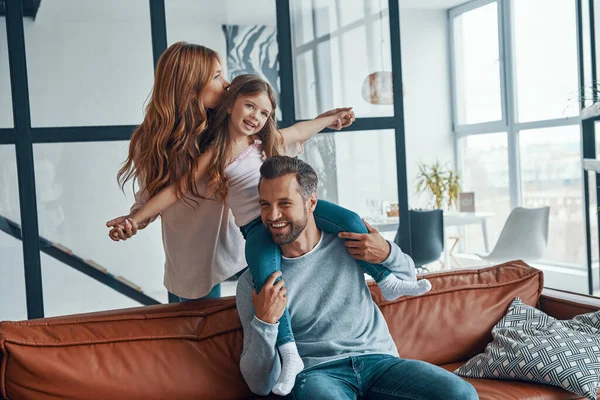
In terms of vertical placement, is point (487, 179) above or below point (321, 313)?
above

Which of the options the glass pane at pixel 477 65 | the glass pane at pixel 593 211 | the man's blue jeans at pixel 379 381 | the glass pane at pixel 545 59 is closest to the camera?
the man's blue jeans at pixel 379 381

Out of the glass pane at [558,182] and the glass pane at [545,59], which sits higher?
the glass pane at [545,59]

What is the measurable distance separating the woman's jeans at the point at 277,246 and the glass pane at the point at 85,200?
4.56ft

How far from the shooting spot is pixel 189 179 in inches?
98.7

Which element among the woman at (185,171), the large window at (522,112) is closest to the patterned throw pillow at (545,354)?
the woman at (185,171)

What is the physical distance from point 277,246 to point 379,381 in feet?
1.77

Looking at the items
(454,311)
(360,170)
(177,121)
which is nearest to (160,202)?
(177,121)

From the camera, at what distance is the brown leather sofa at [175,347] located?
6.89 feet

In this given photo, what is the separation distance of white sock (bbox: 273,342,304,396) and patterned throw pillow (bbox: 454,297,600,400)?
0.68 metres

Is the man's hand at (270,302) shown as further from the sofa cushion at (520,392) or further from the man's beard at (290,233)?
the sofa cushion at (520,392)

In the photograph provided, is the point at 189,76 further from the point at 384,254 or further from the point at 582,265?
the point at 582,265

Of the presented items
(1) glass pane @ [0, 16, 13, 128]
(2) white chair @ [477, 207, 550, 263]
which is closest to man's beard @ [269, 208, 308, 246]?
(1) glass pane @ [0, 16, 13, 128]

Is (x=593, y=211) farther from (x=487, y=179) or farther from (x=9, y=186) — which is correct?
(x=9, y=186)

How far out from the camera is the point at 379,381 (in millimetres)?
2162
